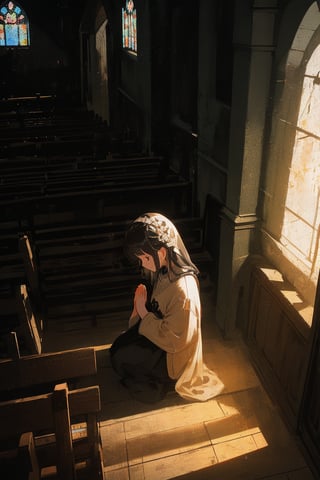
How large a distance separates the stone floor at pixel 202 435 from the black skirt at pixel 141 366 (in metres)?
0.11

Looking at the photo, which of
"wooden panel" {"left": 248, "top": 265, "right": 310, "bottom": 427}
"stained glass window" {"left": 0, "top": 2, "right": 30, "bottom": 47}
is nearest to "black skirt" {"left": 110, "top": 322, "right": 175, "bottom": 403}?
"wooden panel" {"left": 248, "top": 265, "right": 310, "bottom": 427}

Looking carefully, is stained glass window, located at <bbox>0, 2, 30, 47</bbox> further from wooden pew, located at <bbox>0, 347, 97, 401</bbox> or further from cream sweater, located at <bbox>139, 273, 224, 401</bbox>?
wooden pew, located at <bbox>0, 347, 97, 401</bbox>

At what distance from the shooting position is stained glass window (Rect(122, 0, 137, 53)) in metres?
10.9

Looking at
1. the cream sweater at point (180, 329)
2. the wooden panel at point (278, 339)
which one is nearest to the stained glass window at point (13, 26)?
the wooden panel at point (278, 339)

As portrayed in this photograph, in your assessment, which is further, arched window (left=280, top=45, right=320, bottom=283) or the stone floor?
arched window (left=280, top=45, right=320, bottom=283)

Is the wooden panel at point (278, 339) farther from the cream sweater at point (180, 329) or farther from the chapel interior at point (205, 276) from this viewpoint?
the cream sweater at point (180, 329)

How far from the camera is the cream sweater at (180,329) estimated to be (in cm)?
374

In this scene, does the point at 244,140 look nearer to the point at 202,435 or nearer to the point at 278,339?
the point at 278,339

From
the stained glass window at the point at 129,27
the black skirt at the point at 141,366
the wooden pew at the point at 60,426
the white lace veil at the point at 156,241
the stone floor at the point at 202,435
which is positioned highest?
the stained glass window at the point at 129,27

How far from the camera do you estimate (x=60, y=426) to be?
2564 mm

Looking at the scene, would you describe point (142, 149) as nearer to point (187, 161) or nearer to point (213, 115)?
point (187, 161)

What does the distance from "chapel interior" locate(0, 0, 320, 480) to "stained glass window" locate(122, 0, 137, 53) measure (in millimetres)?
3467

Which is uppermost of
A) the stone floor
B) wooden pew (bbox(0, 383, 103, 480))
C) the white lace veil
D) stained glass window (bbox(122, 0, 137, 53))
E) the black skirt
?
stained glass window (bbox(122, 0, 137, 53))

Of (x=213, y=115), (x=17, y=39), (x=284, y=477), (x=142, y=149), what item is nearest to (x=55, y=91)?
(x=17, y=39)
